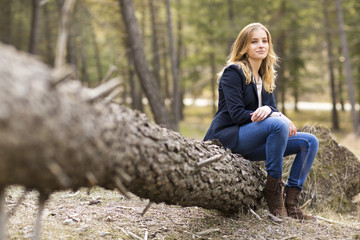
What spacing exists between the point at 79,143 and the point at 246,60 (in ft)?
7.82

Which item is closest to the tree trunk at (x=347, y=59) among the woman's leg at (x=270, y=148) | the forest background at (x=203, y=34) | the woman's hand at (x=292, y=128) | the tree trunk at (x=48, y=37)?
the forest background at (x=203, y=34)

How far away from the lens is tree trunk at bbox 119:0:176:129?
26.1 ft

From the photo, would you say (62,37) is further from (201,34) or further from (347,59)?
(201,34)

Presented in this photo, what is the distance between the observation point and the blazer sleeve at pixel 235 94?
10.8ft

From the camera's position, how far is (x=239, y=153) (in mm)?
3477

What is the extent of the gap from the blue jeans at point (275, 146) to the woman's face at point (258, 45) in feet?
2.41

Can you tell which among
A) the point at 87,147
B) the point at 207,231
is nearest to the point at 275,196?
the point at 207,231

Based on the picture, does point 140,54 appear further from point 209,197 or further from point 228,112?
point 209,197

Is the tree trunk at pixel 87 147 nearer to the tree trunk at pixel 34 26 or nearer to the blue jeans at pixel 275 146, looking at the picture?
the blue jeans at pixel 275 146

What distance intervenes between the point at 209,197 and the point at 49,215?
1398mm

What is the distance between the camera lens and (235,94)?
3.33 m

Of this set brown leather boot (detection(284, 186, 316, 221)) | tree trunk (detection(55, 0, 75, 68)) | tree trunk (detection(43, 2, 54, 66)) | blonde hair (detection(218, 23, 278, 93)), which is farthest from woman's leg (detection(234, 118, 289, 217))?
tree trunk (detection(43, 2, 54, 66))

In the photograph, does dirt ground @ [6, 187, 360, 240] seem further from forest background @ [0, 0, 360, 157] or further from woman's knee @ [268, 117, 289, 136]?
forest background @ [0, 0, 360, 157]

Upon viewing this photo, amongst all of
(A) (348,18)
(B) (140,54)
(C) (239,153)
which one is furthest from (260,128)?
(A) (348,18)
